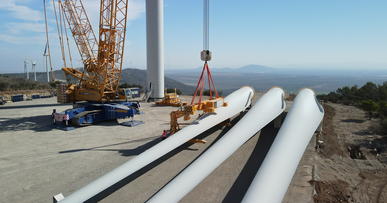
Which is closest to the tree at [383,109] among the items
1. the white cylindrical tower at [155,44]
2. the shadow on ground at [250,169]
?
the shadow on ground at [250,169]

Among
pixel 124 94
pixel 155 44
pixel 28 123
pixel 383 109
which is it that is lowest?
pixel 28 123

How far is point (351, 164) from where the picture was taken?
1062 cm

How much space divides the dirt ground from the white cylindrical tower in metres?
20.0

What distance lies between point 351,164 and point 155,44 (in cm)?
→ 2400

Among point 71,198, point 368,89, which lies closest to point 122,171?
point 71,198

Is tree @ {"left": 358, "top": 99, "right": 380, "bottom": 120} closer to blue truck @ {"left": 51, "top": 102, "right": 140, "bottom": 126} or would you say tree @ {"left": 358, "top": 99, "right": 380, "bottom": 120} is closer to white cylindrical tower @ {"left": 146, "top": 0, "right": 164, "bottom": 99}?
blue truck @ {"left": 51, "top": 102, "right": 140, "bottom": 126}

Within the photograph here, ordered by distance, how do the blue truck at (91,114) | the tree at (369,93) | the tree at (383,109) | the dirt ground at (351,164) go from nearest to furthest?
the dirt ground at (351,164)
the blue truck at (91,114)
the tree at (383,109)
the tree at (369,93)

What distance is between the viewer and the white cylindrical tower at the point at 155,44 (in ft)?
90.2

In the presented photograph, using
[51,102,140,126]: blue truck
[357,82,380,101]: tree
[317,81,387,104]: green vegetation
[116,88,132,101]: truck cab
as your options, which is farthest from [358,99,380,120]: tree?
[116,88,132,101]: truck cab

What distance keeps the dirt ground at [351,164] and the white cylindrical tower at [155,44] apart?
20.0 m

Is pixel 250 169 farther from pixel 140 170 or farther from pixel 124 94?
pixel 124 94

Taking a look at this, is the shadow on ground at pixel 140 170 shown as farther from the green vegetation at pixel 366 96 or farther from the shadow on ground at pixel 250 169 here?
the green vegetation at pixel 366 96

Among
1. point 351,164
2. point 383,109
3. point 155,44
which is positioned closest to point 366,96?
point 383,109

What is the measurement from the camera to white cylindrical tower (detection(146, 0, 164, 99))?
27.5 metres
